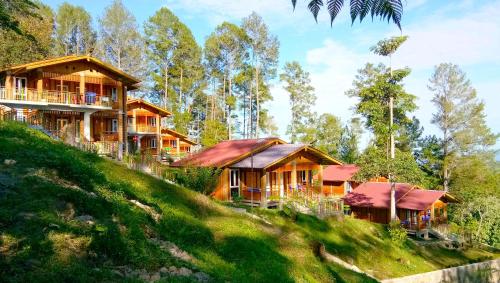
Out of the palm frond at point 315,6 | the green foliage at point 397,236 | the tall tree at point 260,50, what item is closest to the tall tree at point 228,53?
the tall tree at point 260,50

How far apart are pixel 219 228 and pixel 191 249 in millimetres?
2799

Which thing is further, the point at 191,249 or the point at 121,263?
the point at 191,249

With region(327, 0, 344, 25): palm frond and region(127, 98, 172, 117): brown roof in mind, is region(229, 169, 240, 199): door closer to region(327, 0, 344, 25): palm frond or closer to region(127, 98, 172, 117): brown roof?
region(127, 98, 172, 117): brown roof

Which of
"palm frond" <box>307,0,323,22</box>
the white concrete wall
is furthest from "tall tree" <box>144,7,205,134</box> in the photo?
"palm frond" <box>307,0,323,22</box>

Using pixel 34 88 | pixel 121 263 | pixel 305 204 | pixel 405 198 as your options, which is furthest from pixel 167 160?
pixel 121 263

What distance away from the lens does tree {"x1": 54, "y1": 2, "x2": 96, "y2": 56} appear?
145ft

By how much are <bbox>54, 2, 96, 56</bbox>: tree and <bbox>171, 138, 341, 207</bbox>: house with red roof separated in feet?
84.8

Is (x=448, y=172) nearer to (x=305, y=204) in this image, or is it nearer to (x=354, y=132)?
(x=354, y=132)

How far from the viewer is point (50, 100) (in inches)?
965

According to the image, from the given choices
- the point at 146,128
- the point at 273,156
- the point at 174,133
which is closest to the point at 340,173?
the point at 273,156

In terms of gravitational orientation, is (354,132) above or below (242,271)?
above

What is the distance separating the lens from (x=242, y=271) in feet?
33.0

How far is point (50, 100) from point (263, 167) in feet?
47.0

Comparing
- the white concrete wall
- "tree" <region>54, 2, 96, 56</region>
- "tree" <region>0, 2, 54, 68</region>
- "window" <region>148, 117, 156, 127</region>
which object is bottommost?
the white concrete wall
